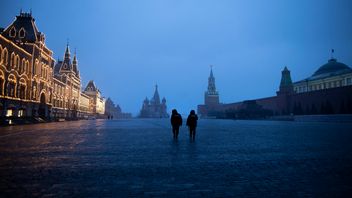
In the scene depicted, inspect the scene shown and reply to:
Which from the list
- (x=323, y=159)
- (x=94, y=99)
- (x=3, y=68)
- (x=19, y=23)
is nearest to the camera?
(x=323, y=159)

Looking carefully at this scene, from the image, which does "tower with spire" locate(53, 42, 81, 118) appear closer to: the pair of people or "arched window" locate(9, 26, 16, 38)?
"arched window" locate(9, 26, 16, 38)

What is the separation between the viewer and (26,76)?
44.4 m

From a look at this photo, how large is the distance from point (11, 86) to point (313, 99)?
208 feet

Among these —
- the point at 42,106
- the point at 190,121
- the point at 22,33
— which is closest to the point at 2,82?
the point at 22,33

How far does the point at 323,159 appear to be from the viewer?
876 centimetres

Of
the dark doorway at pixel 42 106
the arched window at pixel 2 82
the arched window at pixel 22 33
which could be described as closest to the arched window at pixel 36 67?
the arched window at pixel 22 33

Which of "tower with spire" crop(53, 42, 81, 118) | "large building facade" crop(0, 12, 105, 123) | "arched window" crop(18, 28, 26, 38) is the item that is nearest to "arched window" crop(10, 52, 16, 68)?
"large building facade" crop(0, 12, 105, 123)

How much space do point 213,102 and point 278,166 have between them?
16176cm

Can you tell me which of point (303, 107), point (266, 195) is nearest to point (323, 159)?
point (266, 195)

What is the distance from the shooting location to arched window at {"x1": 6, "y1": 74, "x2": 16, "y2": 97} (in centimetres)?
3820

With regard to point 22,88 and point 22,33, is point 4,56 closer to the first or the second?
point 22,88

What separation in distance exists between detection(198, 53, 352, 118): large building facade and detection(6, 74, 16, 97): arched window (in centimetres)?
5574

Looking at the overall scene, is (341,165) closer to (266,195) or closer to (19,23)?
(266,195)

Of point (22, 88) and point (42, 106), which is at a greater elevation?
point (22, 88)
